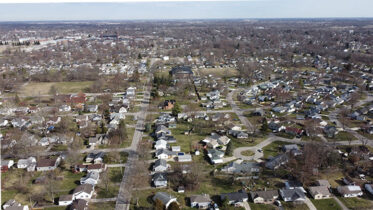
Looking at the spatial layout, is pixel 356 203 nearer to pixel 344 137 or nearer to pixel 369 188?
pixel 369 188

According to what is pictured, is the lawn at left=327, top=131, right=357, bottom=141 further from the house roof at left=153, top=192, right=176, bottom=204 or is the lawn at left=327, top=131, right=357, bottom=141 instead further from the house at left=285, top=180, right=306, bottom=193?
the house roof at left=153, top=192, right=176, bottom=204

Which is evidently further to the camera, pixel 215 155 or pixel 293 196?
pixel 215 155

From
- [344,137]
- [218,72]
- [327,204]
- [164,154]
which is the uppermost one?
[218,72]

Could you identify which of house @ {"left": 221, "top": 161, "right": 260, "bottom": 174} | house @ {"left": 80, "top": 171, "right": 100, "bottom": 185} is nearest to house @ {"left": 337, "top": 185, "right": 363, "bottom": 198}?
house @ {"left": 221, "top": 161, "right": 260, "bottom": 174}

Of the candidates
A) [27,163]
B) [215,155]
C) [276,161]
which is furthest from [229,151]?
[27,163]

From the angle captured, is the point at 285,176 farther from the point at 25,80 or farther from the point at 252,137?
the point at 25,80

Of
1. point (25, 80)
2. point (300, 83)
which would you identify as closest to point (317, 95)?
point (300, 83)

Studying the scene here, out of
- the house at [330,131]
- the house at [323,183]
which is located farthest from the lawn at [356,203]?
the house at [330,131]
